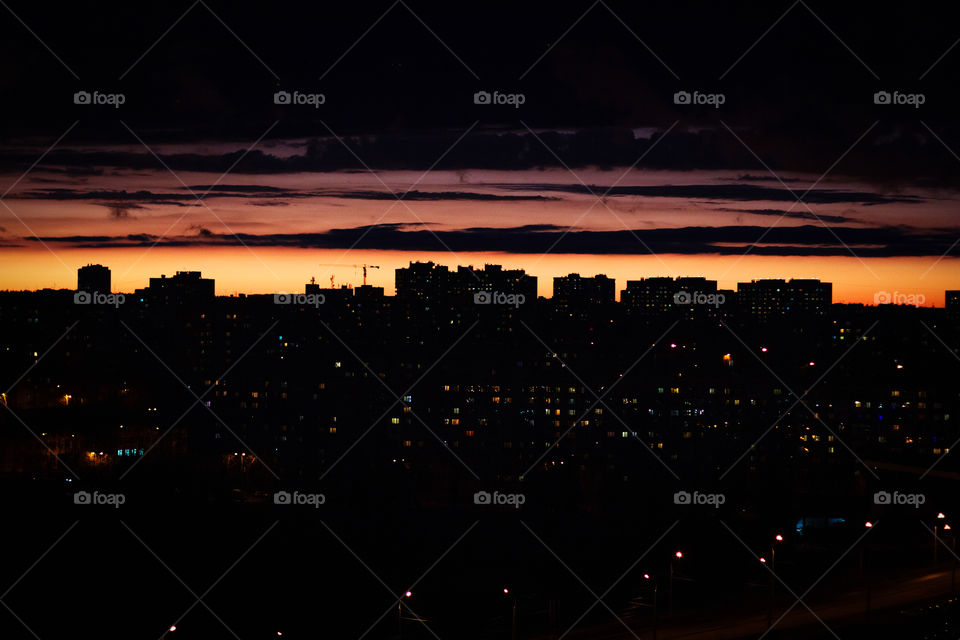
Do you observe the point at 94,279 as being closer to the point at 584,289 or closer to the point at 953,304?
the point at 584,289

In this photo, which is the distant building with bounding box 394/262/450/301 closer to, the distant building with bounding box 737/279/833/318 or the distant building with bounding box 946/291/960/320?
the distant building with bounding box 737/279/833/318

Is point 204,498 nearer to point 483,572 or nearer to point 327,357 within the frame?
point 483,572

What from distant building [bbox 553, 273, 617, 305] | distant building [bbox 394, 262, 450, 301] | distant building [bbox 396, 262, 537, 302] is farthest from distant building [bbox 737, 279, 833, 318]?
distant building [bbox 394, 262, 450, 301]

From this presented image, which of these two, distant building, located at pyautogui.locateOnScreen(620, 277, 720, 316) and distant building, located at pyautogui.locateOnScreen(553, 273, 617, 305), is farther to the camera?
distant building, located at pyautogui.locateOnScreen(553, 273, 617, 305)

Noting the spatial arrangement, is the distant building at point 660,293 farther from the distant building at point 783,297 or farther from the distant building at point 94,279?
the distant building at point 94,279

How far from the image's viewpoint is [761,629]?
596 inches

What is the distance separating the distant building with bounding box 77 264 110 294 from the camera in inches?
1447

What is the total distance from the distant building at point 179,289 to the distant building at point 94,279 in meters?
5.19

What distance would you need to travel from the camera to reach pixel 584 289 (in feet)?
161

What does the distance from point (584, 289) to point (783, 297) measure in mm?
9461

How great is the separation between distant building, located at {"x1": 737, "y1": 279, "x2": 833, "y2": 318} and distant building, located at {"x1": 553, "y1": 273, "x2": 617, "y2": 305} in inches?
244

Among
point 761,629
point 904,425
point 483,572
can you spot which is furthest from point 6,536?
point 904,425

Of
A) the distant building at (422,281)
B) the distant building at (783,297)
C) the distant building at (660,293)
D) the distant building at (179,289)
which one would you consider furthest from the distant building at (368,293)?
the distant building at (783,297)

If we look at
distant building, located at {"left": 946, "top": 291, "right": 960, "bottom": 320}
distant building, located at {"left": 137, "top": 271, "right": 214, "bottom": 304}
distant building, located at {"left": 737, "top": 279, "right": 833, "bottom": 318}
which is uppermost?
distant building, located at {"left": 137, "top": 271, "right": 214, "bottom": 304}
